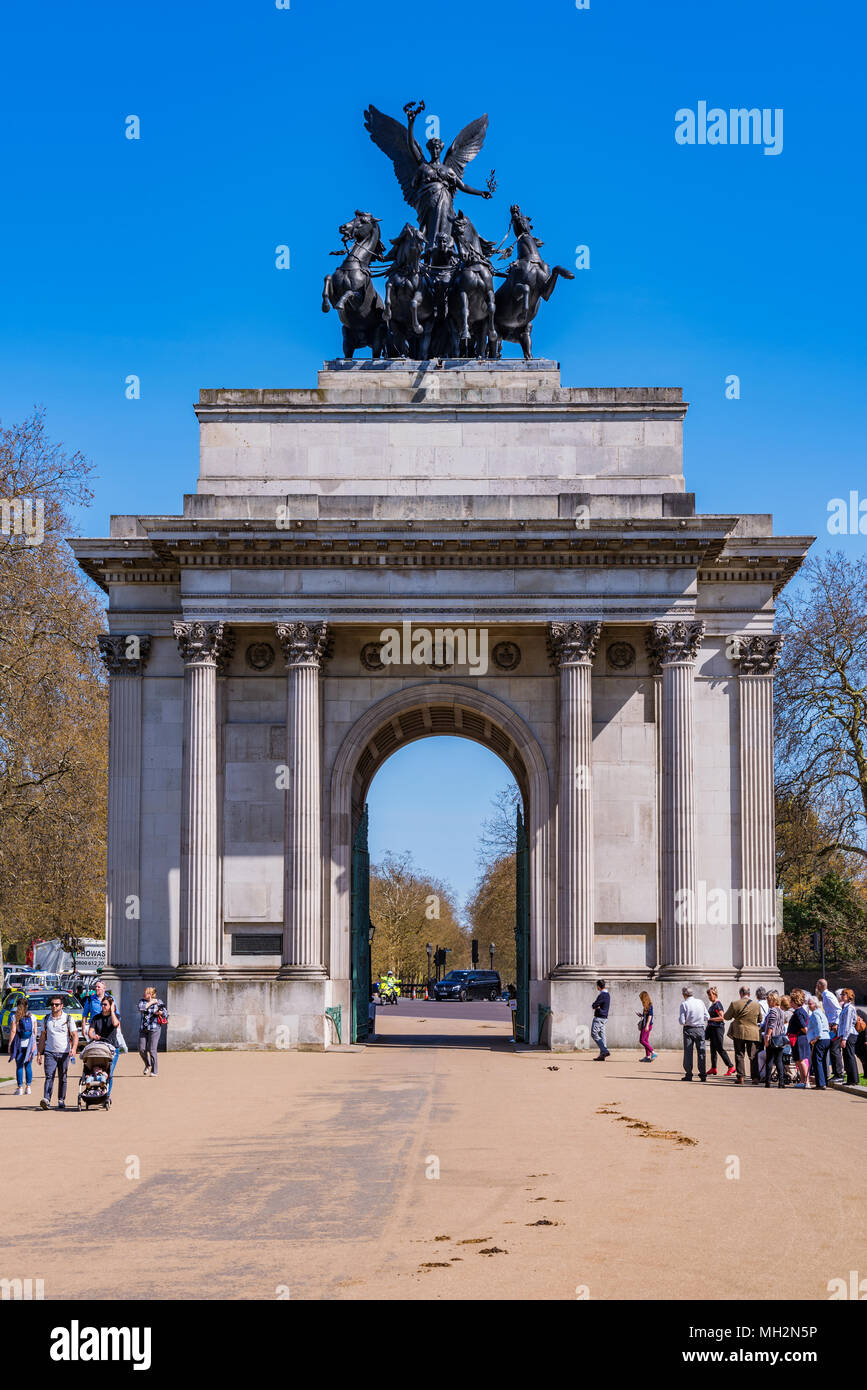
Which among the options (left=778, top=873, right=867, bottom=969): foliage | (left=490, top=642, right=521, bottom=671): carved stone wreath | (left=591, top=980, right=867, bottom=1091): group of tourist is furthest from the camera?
(left=778, top=873, right=867, bottom=969): foliage

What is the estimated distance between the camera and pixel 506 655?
4241 centimetres

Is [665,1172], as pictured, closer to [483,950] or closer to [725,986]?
[725,986]

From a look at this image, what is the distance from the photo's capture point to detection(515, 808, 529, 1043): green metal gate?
141 ft

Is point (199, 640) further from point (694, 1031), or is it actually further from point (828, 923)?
point (828, 923)

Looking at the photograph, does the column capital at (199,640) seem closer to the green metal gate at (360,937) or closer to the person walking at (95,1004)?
the green metal gate at (360,937)

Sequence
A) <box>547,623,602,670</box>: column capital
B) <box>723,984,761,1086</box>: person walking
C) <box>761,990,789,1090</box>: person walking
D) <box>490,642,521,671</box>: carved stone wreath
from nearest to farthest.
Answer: <box>761,990,789,1090</box>: person walking → <box>723,984,761,1086</box>: person walking → <box>547,623,602,670</box>: column capital → <box>490,642,521,671</box>: carved stone wreath

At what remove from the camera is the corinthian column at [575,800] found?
1577 inches

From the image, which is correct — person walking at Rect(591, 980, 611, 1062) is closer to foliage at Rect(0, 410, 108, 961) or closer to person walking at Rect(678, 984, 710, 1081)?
person walking at Rect(678, 984, 710, 1081)

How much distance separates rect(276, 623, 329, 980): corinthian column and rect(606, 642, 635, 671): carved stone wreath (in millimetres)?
7098

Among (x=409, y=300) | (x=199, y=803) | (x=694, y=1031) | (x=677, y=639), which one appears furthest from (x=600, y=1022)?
(x=409, y=300)

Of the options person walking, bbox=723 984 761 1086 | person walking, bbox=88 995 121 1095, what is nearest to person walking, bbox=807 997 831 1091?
person walking, bbox=723 984 761 1086

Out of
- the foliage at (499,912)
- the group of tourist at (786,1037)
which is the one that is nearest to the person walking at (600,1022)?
the group of tourist at (786,1037)

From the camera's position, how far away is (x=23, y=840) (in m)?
47.5

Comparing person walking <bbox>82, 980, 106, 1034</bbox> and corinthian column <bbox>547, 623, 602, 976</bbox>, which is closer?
person walking <bbox>82, 980, 106, 1034</bbox>
